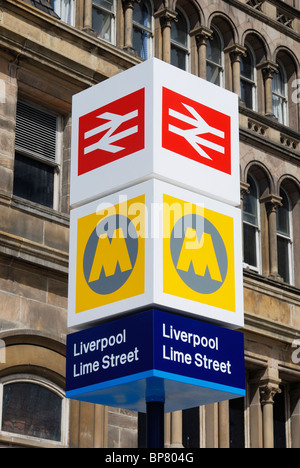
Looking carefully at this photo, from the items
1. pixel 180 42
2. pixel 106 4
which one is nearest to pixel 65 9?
pixel 106 4

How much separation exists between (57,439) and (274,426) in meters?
6.62

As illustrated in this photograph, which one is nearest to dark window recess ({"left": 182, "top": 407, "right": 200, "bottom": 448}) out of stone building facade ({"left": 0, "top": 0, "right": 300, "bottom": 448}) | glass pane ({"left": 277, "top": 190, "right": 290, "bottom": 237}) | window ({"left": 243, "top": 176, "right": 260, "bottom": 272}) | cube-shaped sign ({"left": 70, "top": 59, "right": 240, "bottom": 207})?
stone building facade ({"left": 0, "top": 0, "right": 300, "bottom": 448})

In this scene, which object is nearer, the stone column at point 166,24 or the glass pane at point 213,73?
the stone column at point 166,24

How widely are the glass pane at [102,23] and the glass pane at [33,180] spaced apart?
3.80 m

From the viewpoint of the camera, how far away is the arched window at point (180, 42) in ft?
75.5

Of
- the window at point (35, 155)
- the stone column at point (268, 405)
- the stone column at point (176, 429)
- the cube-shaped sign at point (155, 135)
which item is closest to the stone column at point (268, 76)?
the stone column at point (268, 405)

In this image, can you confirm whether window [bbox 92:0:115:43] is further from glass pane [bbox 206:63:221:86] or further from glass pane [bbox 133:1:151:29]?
glass pane [bbox 206:63:221:86]

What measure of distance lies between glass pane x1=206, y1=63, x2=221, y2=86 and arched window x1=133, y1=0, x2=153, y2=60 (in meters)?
1.99

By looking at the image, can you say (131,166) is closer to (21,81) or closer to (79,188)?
(79,188)

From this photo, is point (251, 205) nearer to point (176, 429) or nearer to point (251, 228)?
point (251, 228)

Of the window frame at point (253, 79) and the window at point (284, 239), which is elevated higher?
the window frame at point (253, 79)

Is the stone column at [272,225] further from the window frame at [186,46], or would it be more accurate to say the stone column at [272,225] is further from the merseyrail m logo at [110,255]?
the merseyrail m logo at [110,255]

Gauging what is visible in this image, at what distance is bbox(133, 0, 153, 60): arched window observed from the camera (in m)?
22.1

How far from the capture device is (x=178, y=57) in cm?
2311
